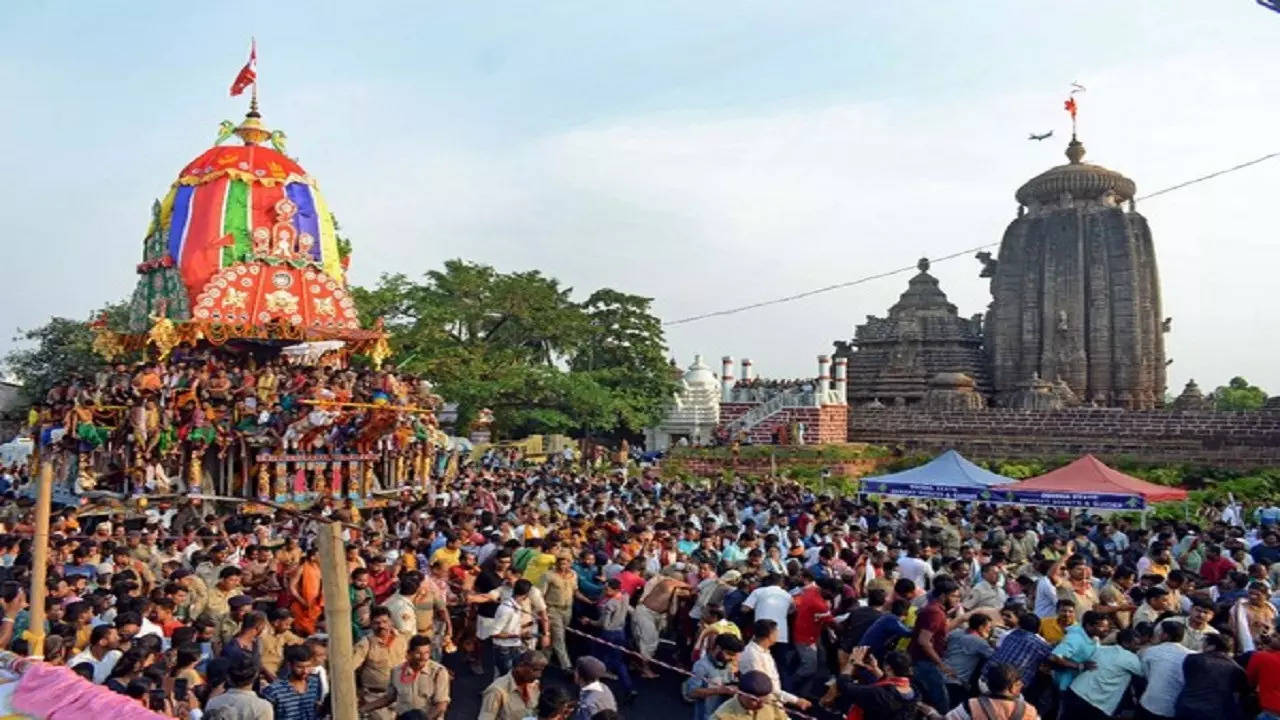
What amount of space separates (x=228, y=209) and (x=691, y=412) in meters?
23.3

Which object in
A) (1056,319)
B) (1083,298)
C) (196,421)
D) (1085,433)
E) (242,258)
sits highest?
(1083,298)

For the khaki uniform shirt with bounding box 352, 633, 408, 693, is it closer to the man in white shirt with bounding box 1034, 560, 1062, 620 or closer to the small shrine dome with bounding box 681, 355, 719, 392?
the man in white shirt with bounding box 1034, 560, 1062, 620

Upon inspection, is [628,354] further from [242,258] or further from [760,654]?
[760,654]

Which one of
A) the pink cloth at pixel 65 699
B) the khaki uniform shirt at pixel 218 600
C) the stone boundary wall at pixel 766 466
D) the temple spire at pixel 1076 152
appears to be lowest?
the khaki uniform shirt at pixel 218 600

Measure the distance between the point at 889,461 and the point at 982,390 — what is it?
1281 centimetres

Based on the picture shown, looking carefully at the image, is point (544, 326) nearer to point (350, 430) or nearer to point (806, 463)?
point (806, 463)

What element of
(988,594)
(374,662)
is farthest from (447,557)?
(988,594)

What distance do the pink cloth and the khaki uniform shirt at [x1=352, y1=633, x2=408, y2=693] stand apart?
210cm

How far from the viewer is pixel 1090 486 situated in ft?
54.3

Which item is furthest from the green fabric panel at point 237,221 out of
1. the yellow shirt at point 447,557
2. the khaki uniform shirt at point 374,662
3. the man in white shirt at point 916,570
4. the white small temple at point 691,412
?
the white small temple at point 691,412

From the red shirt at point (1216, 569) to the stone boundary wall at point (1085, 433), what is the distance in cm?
1921

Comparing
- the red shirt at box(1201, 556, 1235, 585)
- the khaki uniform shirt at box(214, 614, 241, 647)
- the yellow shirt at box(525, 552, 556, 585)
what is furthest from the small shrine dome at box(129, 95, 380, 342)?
the red shirt at box(1201, 556, 1235, 585)

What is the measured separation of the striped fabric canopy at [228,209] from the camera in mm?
20094

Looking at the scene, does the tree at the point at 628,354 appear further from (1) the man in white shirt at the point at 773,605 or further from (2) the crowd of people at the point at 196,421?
(1) the man in white shirt at the point at 773,605
